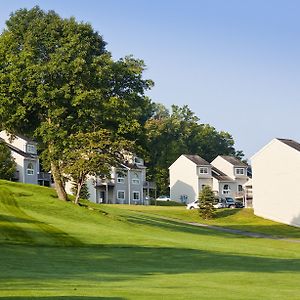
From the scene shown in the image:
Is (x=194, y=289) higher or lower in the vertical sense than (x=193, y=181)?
lower

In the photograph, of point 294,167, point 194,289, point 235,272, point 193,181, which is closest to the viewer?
point 194,289

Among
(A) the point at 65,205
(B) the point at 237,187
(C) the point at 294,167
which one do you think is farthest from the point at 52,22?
(B) the point at 237,187

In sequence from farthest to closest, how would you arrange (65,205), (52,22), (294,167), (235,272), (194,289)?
(294,167) → (52,22) → (65,205) → (235,272) → (194,289)

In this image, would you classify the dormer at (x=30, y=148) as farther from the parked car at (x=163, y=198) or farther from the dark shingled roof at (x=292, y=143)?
the dark shingled roof at (x=292, y=143)

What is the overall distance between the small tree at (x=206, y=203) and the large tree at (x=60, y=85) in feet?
81.2

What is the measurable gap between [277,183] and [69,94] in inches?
1376

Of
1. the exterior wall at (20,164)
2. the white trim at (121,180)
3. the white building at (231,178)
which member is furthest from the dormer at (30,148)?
the white building at (231,178)

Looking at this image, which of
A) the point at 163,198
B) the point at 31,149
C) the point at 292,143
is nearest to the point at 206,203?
the point at 292,143

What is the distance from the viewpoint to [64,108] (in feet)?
180

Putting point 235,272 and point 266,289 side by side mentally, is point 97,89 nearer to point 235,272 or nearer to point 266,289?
point 235,272

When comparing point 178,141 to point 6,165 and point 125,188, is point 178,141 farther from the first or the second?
point 6,165

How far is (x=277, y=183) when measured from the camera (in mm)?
79312

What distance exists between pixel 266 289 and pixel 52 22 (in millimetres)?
46526

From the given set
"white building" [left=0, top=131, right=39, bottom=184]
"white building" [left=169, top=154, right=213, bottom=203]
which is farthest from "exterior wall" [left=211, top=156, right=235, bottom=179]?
"white building" [left=0, top=131, right=39, bottom=184]
